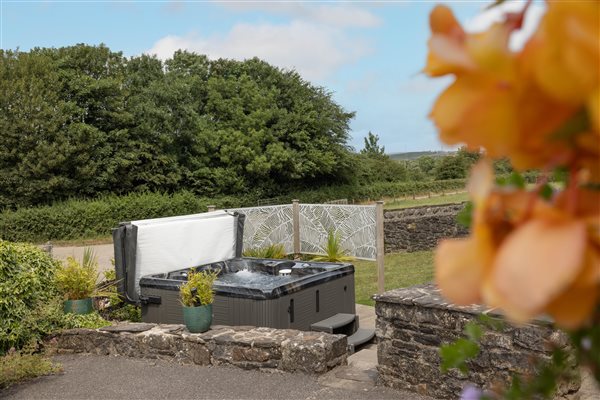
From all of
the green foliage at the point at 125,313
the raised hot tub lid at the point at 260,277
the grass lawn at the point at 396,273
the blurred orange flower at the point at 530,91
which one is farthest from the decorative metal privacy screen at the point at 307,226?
the blurred orange flower at the point at 530,91

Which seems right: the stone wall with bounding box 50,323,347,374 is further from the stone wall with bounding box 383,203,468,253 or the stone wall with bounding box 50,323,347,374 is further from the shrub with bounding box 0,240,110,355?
the stone wall with bounding box 383,203,468,253

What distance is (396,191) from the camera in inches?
1603

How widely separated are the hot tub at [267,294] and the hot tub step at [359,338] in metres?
0.47

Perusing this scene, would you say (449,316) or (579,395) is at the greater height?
(449,316)

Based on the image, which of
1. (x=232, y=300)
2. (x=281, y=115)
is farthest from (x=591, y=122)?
(x=281, y=115)

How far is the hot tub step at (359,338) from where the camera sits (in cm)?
738

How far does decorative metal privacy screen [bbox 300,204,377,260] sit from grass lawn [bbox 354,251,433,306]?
28.9 inches

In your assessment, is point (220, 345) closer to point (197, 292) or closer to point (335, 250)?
point (197, 292)

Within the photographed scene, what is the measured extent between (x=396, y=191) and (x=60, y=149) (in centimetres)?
2241

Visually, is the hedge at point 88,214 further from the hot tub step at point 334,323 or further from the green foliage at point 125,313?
the hot tub step at point 334,323

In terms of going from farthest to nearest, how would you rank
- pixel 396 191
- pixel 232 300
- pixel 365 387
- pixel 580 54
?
1. pixel 396 191
2. pixel 232 300
3. pixel 365 387
4. pixel 580 54

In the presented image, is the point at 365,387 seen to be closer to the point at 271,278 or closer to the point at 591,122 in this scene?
the point at 271,278

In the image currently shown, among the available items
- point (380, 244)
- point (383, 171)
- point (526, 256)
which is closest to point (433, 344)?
point (526, 256)

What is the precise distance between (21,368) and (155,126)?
2411 cm
